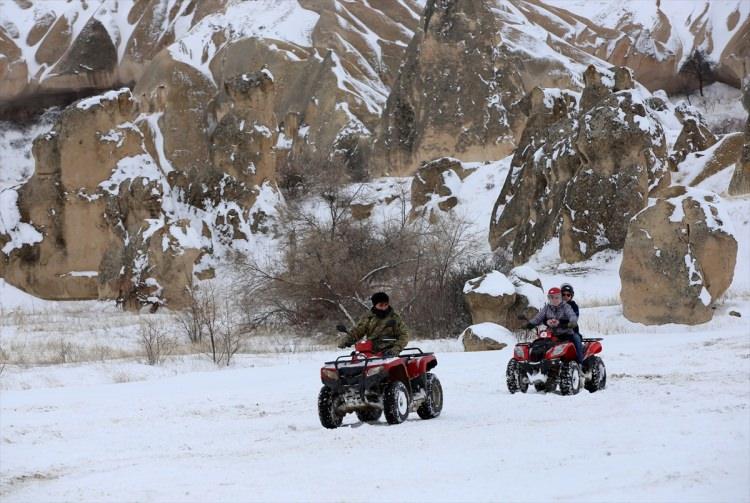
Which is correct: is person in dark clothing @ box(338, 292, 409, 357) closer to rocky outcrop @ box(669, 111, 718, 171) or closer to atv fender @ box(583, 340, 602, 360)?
atv fender @ box(583, 340, 602, 360)

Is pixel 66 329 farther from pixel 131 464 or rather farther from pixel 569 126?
pixel 131 464

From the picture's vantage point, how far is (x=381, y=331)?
9953mm

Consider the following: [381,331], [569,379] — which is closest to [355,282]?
[569,379]

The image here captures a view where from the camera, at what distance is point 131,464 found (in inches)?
318

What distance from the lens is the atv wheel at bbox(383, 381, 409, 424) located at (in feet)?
31.1

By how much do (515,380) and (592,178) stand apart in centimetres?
2036

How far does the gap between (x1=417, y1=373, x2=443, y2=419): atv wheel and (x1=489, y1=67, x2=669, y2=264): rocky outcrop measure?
2087 cm

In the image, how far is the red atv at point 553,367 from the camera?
1137 cm

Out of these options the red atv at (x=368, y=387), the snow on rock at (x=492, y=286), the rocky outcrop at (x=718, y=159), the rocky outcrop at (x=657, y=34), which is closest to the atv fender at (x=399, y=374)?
the red atv at (x=368, y=387)

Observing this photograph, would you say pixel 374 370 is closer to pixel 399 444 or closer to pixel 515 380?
pixel 399 444

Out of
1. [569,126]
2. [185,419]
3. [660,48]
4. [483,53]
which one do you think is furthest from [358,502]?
[660,48]

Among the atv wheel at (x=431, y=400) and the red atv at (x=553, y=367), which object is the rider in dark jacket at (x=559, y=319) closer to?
the red atv at (x=553, y=367)

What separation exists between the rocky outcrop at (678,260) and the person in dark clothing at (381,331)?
12.6 meters

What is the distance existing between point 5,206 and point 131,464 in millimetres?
35929
